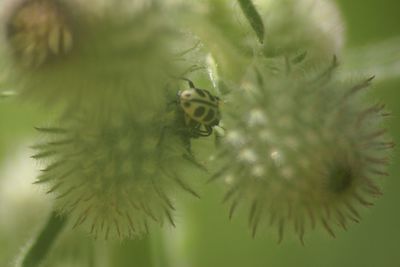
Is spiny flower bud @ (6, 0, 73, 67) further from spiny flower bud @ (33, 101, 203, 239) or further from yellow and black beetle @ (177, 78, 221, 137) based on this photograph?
yellow and black beetle @ (177, 78, 221, 137)

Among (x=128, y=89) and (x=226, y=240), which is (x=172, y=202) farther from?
(x=226, y=240)

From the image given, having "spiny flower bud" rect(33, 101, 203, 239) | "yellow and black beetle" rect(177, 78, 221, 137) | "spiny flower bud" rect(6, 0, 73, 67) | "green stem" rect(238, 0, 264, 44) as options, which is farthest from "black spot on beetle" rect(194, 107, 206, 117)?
"spiny flower bud" rect(6, 0, 73, 67)

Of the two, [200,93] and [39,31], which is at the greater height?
[39,31]

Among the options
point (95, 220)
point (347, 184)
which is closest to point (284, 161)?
point (347, 184)

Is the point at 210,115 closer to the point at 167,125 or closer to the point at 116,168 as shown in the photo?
the point at 167,125

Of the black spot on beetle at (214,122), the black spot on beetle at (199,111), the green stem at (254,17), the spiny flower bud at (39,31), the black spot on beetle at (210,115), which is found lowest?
the black spot on beetle at (214,122)

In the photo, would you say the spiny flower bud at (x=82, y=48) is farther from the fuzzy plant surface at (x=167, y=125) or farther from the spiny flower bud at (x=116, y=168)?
the spiny flower bud at (x=116, y=168)

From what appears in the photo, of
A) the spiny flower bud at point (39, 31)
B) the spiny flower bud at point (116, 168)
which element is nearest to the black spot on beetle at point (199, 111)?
the spiny flower bud at point (116, 168)

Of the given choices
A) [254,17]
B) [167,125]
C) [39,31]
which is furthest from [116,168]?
[254,17]
